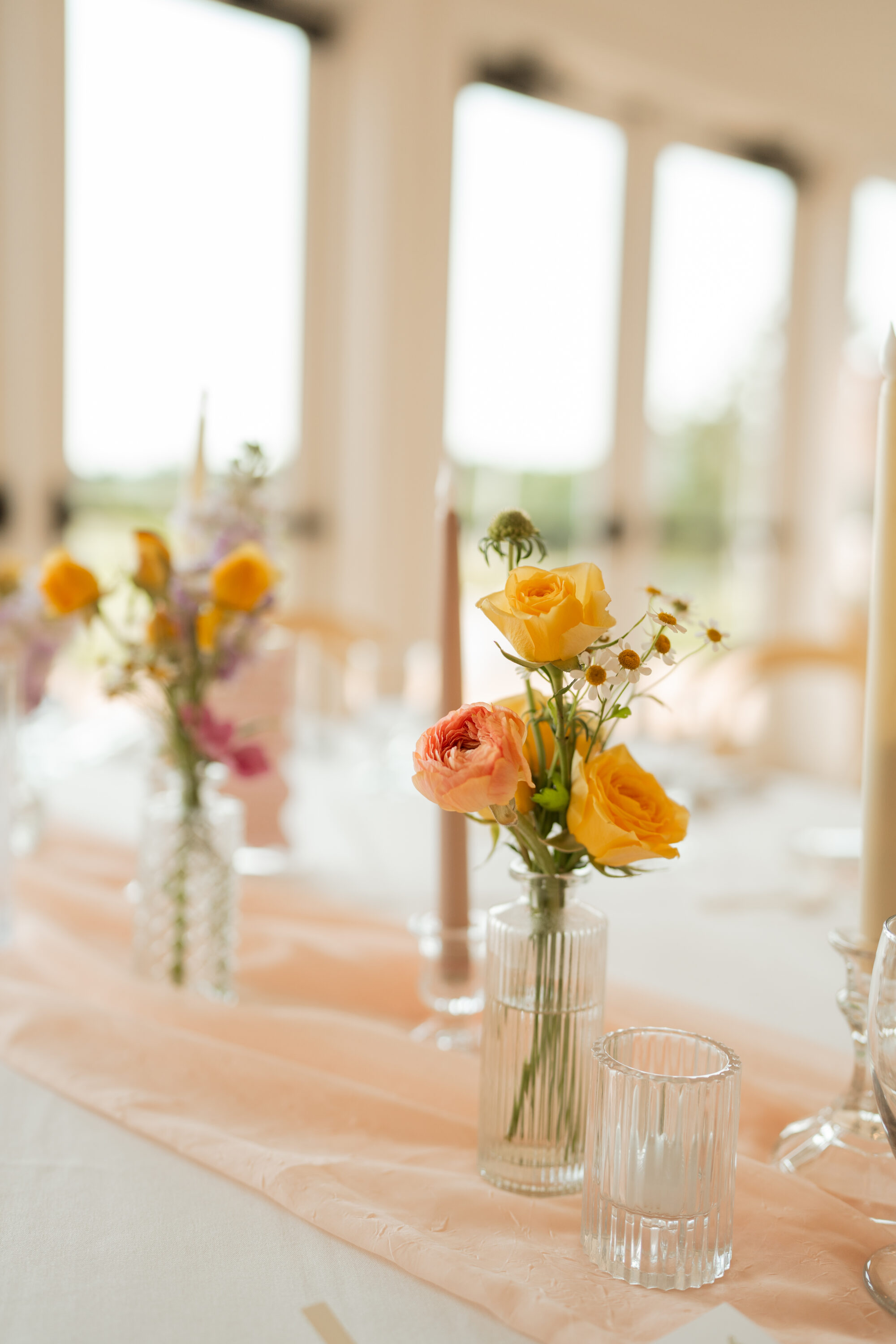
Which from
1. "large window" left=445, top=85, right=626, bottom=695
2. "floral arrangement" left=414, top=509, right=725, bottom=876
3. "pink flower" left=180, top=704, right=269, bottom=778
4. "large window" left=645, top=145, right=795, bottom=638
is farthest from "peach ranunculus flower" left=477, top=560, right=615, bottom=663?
"large window" left=645, top=145, right=795, bottom=638

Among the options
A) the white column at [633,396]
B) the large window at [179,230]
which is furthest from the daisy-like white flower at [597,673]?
the white column at [633,396]

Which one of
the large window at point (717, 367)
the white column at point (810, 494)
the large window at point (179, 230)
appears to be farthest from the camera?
the white column at point (810, 494)

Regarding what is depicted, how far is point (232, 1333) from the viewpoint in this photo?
462mm

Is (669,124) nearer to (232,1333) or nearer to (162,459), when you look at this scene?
(162,459)

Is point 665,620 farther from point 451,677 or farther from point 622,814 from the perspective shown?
point 451,677

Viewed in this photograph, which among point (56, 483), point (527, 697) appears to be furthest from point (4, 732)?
point (56, 483)

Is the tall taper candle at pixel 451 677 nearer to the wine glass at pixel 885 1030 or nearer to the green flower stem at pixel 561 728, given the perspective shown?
the green flower stem at pixel 561 728

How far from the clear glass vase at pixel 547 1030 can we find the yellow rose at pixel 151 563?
0.37m

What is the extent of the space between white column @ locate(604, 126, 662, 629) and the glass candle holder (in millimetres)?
3238

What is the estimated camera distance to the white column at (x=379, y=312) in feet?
11.1

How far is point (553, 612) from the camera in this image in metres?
0.49

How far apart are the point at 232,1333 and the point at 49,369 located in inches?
113

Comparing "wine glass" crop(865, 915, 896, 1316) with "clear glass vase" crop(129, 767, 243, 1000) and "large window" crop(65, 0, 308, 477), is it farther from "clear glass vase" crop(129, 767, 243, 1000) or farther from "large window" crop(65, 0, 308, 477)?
"large window" crop(65, 0, 308, 477)

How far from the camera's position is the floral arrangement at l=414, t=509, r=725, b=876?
0.49 metres
